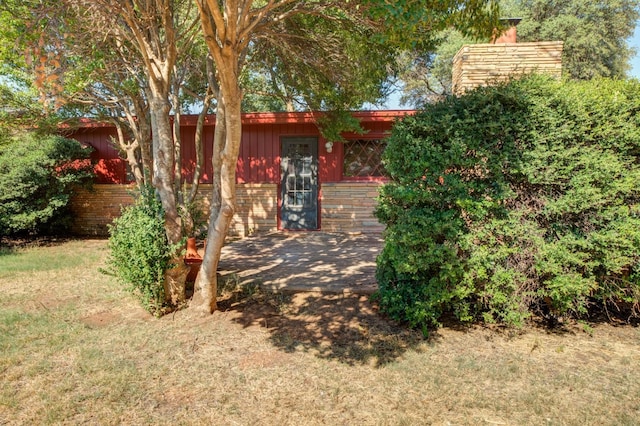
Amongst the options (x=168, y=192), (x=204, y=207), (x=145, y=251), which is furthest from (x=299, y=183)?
(x=145, y=251)

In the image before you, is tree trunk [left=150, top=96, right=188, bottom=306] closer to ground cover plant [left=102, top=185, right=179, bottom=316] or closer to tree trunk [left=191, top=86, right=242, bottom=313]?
ground cover plant [left=102, top=185, right=179, bottom=316]

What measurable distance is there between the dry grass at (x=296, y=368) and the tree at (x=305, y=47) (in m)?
0.94

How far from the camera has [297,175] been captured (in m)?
10.8

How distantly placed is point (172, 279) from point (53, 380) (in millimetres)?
1709

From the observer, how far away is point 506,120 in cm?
395

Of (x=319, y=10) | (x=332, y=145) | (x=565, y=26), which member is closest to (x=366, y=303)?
(x=319, y=10)

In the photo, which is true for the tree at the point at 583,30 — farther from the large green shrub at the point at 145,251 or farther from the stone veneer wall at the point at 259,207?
the large green shrub at the point at 145,251

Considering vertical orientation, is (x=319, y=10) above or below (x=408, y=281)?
above

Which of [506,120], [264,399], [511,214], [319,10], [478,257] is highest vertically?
[319,10]

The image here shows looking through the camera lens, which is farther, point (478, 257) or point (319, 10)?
point (319, 10)

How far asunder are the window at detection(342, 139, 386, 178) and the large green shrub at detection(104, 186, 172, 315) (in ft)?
21.8

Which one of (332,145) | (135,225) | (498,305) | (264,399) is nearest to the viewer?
(264,399)

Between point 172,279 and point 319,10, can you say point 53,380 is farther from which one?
point 319,10

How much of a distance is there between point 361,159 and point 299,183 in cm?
183
